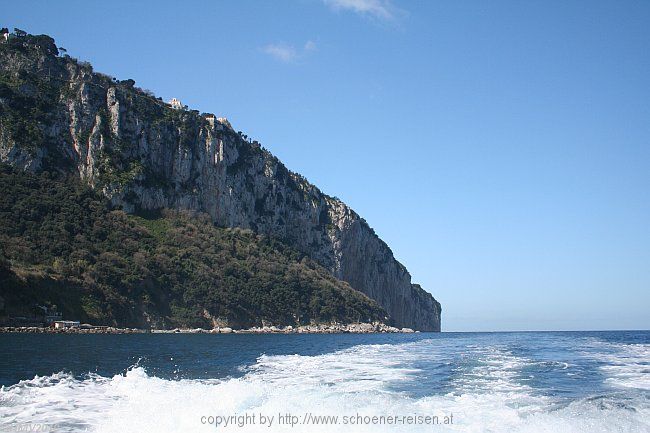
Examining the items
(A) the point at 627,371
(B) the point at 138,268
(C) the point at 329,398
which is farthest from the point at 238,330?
(C) the point at 329,398

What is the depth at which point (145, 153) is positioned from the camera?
4338 inches

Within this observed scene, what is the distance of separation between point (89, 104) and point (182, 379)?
310 feet

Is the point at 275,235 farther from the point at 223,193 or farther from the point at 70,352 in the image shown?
the point at 70,352

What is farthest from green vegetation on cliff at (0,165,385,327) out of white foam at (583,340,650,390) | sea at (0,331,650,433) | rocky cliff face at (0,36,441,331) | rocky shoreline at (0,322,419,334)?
white foam at (583,340,650,390)

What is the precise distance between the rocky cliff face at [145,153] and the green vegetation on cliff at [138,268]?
4.61 meters

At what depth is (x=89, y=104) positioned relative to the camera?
104625 millimetres

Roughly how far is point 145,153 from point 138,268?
34.4 meters

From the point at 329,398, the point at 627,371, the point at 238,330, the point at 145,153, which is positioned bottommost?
the point at 238,330

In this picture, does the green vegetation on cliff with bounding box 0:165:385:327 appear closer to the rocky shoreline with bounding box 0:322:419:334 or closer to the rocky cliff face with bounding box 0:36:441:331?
the rocky shoreline with bounding box 0:322:419:334

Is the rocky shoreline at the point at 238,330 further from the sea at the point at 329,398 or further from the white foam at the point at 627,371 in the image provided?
the white foam at the point at 627,371

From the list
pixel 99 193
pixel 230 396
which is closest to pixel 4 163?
pixel 99 193

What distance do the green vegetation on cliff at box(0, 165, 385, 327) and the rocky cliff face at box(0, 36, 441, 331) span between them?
4605 millimetres

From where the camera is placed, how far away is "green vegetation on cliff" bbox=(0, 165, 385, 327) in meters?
69.3

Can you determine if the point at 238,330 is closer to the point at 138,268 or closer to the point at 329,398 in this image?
the point at 138,268
